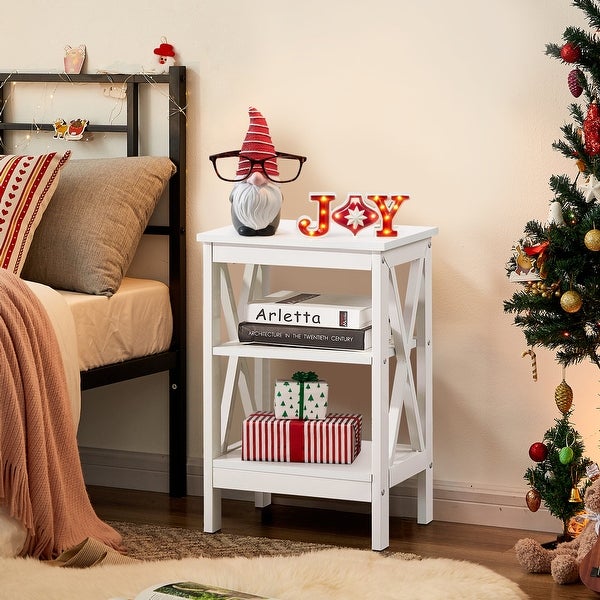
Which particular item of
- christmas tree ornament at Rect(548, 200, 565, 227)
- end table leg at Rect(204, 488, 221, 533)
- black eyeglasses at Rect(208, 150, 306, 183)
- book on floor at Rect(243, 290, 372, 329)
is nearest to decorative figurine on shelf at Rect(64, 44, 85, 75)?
black eyeglasses at Rect(208, 150, 306, 183)

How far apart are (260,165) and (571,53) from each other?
0.78 metres

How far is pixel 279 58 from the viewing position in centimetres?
303

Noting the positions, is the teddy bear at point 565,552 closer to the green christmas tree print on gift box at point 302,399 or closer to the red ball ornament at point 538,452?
the red ball ornament at point 538,452

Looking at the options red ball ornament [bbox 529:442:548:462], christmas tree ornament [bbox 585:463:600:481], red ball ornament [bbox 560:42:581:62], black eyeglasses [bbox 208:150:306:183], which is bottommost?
christmas tree ornament [bbox 585:463:600:481]

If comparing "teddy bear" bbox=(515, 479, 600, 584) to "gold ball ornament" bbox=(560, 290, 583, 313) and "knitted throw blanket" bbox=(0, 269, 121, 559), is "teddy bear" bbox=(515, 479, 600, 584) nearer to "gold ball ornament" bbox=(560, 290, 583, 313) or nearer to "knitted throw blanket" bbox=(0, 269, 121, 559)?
"gold ball ornament" bbox=(560, 290, 583, 313)

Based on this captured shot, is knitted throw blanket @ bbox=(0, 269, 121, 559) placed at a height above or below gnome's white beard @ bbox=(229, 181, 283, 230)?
below

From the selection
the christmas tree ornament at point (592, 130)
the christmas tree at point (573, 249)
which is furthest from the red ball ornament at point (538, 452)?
the christmas tree ornament at point (592, 130)

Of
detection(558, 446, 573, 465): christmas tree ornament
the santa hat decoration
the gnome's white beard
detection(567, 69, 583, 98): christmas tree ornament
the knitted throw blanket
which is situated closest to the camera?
the knitted throw blanket

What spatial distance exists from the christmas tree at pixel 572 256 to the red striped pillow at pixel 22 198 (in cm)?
119

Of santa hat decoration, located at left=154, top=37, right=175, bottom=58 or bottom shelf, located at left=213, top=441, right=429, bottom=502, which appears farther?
santa hat decoration, located at left=154, top=37, right=175, bottom=58

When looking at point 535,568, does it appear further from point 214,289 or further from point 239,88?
point 239,88

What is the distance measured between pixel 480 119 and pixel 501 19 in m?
0.25

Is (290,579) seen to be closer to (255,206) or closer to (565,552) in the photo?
(565,552)

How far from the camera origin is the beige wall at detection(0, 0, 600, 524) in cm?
282
